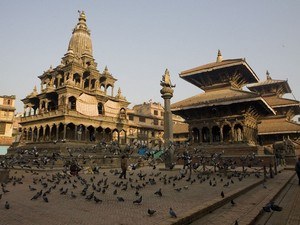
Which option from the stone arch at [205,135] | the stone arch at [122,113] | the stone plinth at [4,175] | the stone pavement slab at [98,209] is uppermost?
the stone arch at [122,113]

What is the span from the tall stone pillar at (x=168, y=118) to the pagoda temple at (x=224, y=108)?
7.91 meters

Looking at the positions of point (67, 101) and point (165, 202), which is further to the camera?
point (67, 101)

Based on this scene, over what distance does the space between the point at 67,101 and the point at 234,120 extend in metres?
25.1

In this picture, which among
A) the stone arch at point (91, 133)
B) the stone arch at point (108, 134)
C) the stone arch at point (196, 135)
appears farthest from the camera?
the stone arch at point (108, 134)

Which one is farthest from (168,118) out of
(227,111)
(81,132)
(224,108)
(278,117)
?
(278,117)

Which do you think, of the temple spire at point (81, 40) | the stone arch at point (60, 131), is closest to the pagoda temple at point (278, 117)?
the stone arch at point (60, 131)

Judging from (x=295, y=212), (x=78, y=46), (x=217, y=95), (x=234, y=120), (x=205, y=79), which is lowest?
(x=295, y=212)

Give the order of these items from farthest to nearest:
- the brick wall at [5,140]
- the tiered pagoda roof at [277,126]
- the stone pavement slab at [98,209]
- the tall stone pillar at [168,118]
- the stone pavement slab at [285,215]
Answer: the brick wall at [5,140]
the tiered pagoda roof at [277,126]
the tall stone pillar at [168,118]
the stone pavement slab at [285,215]
the stone pavement slab at [98,209]

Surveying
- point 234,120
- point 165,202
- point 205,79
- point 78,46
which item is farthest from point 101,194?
point 78,46

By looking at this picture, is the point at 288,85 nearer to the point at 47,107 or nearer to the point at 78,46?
the point at 78,46

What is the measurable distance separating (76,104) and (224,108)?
23.6 meters

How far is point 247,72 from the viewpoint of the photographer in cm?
3219

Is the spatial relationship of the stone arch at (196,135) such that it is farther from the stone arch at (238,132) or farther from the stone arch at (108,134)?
the stone arch at (108,134)

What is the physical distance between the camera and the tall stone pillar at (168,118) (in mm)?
20247
